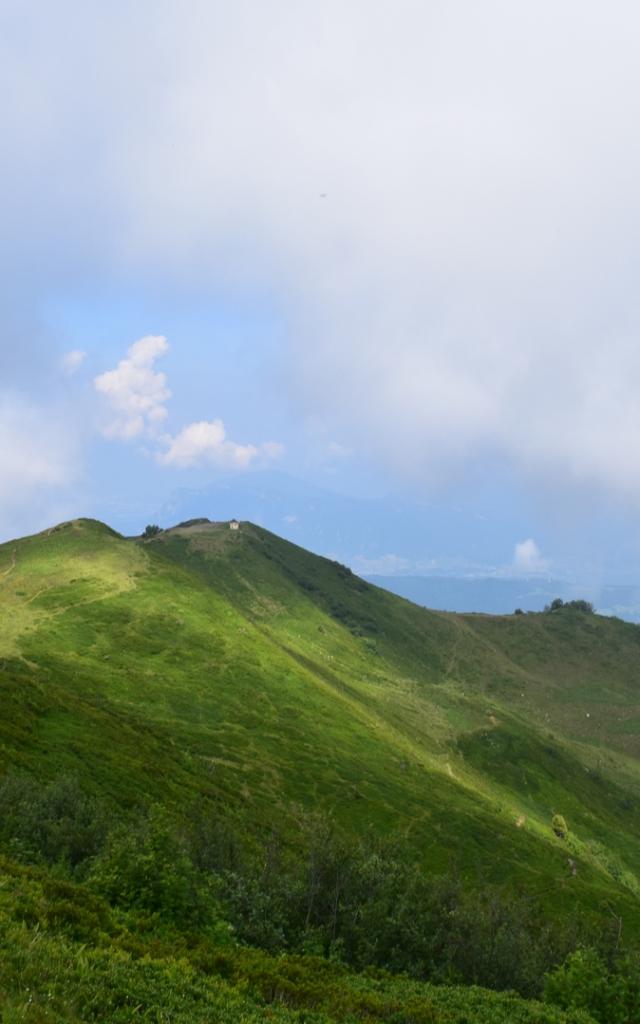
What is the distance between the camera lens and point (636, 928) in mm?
78000

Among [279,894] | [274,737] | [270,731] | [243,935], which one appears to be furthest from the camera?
[270,731]

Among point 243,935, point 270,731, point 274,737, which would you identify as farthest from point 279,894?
point 270,731

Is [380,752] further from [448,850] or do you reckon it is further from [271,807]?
[271,807]

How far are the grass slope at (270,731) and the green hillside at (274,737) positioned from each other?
0.39m

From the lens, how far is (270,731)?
104438mm

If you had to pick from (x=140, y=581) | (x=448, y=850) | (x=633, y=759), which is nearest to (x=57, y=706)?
(x=448, y=850)

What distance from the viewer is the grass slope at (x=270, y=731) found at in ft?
252

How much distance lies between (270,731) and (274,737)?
1.65 metres

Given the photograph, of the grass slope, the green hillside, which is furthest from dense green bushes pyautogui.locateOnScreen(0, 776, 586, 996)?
the grass slope

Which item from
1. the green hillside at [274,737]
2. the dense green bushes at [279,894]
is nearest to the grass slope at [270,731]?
the green hillside at [274,737]

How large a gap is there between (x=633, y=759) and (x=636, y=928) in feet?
422

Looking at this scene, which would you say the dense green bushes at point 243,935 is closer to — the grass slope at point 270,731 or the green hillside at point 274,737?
the green hillside at point 274,737

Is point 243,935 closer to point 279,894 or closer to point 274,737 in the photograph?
point 279,894

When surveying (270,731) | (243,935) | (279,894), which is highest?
(270,731)
